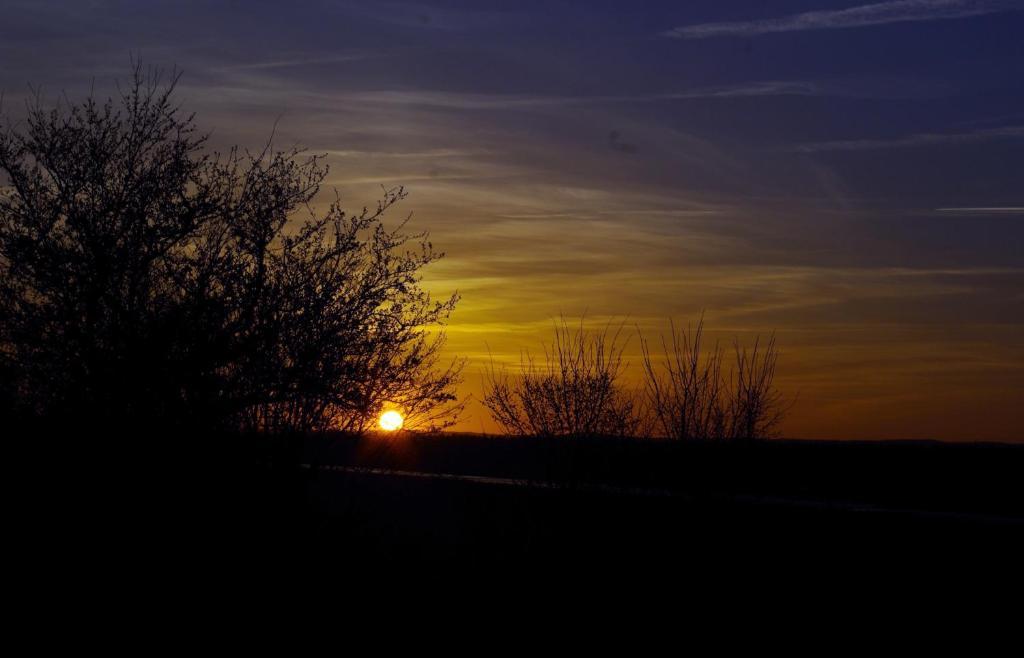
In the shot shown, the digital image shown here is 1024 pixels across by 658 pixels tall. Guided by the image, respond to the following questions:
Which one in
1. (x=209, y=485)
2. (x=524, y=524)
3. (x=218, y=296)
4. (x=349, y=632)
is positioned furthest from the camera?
(x=218, y=296)

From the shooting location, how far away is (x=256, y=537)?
443 inches

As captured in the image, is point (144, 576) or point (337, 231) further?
point (337, 231)

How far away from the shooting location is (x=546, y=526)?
46.8 feet

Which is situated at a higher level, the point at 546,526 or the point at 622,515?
the point at 622,515

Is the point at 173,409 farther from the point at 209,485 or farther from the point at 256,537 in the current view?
the point at 256,537

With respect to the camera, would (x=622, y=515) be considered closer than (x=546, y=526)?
No

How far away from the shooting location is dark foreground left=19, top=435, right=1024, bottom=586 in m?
11.2

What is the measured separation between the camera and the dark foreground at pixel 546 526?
36.9ft

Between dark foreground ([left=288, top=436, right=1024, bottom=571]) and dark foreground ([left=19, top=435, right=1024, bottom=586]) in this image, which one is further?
dark foreground ([left=288, top=436, right=1024, bottom=571])

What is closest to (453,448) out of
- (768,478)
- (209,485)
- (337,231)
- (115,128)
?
(768,478)

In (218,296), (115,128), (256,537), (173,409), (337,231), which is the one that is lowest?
(256,537)

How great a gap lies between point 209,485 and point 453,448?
27.0 meters

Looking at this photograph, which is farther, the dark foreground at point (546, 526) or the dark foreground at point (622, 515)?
the dark foreground at point (622, 515)

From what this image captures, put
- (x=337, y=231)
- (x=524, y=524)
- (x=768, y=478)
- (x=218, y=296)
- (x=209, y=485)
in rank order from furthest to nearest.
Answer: (x=768, y=478), (x=337, y=231), (x=218, y=296), (x=524, y=524), (x=209, y=485)
